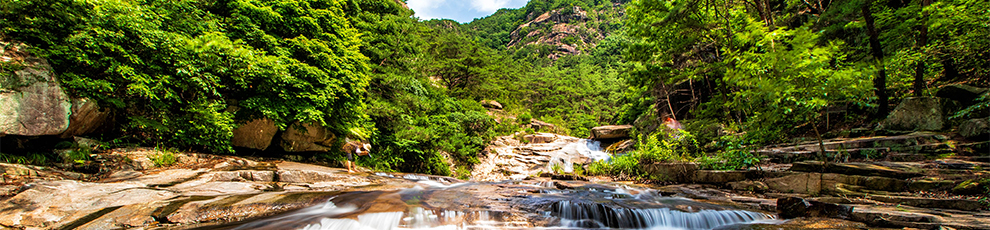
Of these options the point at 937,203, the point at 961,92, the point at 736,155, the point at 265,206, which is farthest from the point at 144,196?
the point at 961,92

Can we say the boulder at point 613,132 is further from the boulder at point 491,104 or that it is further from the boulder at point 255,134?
the boulder at point 255,134

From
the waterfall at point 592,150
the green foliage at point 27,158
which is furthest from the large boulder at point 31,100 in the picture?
the waterfall at point 592,150

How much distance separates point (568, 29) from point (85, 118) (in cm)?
10589

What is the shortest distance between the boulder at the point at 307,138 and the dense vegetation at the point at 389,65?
538mm

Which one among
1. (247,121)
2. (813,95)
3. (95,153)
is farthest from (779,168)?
(95,153)

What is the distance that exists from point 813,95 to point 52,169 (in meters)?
13.3

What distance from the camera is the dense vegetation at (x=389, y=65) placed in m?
5.99

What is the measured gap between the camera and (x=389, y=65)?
16.5 m

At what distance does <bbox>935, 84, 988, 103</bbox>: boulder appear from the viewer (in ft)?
21.6

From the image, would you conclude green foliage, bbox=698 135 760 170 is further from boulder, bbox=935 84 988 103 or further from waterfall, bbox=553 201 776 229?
boulder, bbox=935 84 988 103

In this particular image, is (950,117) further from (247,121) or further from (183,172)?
(247,121)

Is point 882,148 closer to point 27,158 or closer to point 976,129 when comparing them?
point 976,129

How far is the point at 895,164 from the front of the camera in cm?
576

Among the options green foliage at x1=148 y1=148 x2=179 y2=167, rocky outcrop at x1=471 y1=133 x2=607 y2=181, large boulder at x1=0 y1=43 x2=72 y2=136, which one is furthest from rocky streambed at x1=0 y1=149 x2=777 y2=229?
rocky outcrop at x1=471 y1=133 x2=607 y2=181
